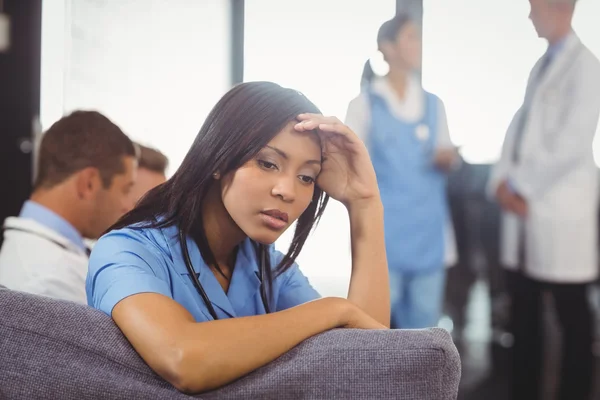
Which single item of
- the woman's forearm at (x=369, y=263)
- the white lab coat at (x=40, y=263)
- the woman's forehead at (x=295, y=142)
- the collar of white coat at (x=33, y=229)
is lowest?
the white lab coat at (x=40, y=263)

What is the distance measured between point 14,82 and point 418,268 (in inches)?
86.0

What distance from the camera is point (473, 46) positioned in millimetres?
2674

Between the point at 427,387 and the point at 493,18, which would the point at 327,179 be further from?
the point at 493,18

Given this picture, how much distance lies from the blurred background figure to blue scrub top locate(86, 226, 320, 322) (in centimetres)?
104

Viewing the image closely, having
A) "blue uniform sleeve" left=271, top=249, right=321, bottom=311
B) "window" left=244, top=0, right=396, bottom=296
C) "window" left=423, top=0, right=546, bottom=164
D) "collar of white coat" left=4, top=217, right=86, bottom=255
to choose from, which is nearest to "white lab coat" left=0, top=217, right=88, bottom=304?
"collar of white coat" left=4, top=217, right=86, bottom=255

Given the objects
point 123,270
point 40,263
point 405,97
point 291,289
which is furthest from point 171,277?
point 405,97

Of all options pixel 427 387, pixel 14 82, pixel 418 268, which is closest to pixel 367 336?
pixel 427 387

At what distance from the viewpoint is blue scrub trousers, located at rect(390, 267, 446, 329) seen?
2607mm

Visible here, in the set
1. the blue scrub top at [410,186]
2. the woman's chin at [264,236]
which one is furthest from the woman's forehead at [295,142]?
the blue scrub top at [410,186]

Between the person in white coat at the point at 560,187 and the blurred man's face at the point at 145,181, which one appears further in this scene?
the person in white coat at the point at 560,187

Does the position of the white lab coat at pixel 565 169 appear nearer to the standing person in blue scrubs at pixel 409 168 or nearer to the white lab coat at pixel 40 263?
the standing person in blue scrubs at pixel 409 168

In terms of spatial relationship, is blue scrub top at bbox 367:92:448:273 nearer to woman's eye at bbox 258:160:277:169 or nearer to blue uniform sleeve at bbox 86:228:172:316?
woman's eye at bbox 258:160:277:169

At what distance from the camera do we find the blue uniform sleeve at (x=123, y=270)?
33.2 inches

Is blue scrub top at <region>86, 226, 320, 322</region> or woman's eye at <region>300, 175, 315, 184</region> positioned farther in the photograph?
woman's eye at <region>300, 175, 315, 184</region>
